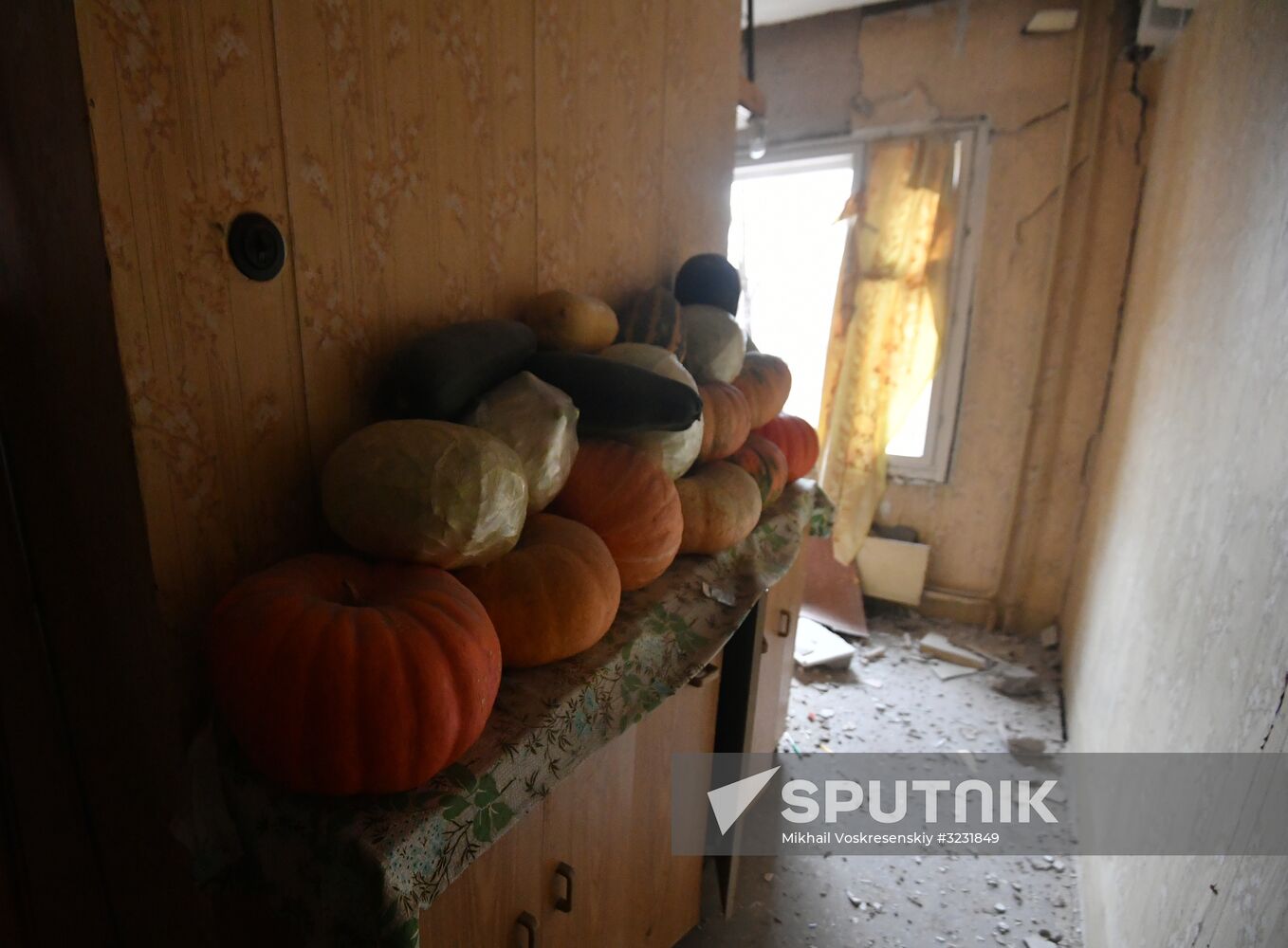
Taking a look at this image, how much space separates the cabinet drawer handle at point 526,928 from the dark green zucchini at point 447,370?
61 centimetres

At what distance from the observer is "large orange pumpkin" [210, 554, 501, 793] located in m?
0.52

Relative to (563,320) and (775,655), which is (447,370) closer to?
(563,320)

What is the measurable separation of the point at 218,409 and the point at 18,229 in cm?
24

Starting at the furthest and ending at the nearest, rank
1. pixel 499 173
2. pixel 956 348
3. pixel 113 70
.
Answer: pixel 956 348 < pixel 499 173 < pixel 113 70

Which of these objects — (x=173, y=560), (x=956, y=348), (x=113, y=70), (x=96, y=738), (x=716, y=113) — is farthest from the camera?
(x=956, y=348)

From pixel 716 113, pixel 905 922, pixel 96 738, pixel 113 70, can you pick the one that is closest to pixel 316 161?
pixel 113 70

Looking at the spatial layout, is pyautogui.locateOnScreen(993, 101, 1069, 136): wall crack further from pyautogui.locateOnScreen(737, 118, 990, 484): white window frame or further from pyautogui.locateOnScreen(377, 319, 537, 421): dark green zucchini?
pyautogui.locateOnScreen(377, 319, 537, 421): dark green zucchini

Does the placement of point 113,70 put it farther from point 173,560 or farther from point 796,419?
point 796,419

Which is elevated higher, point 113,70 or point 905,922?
point 113,70

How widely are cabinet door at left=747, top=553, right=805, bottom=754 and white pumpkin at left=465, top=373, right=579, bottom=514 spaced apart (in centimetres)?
76

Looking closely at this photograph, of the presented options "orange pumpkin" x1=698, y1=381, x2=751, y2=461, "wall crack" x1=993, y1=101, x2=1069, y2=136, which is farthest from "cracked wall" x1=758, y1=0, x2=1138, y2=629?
"orange pumpkin" x1=698, y1=381, x2=751, y2=461

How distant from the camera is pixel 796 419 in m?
1.54

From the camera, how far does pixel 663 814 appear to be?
109 cm

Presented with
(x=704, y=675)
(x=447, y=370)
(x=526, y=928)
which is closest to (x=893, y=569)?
(x=704, y=675)
